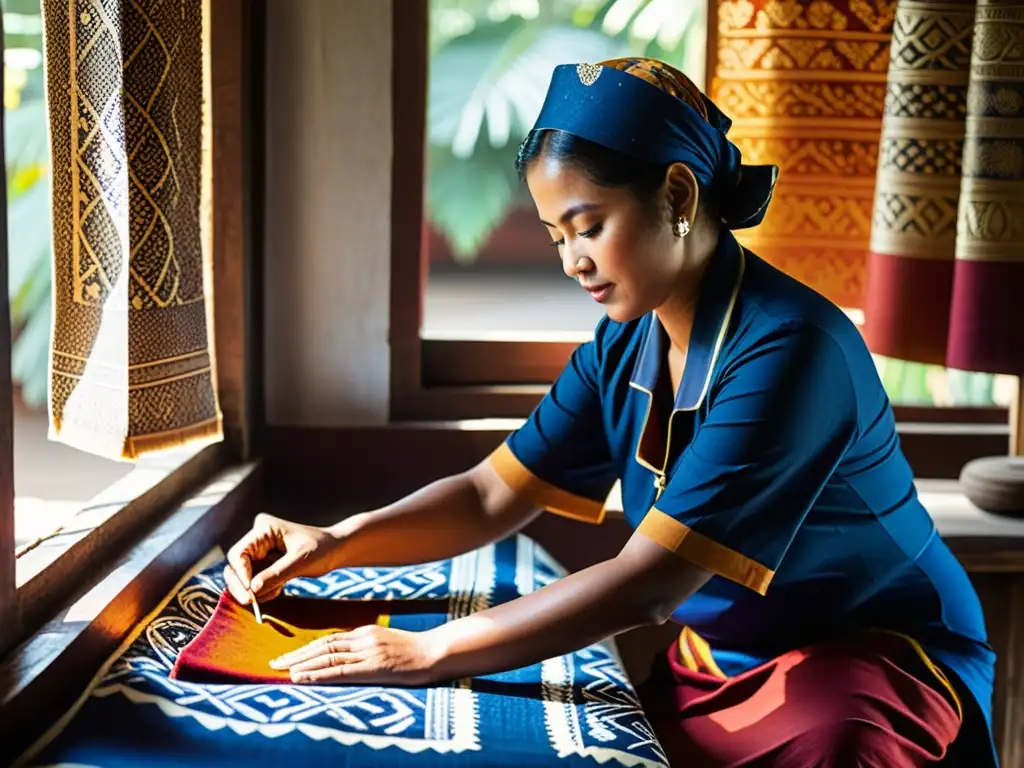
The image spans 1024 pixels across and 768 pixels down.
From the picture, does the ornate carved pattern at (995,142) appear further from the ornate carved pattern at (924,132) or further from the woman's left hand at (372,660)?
the woman's left hand at (372,660)

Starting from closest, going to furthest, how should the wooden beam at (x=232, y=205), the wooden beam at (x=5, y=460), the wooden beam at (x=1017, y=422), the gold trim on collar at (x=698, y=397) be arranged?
the wooden beam at (x=5, y=460) < the gold trim on collar at (x=698, y=397) < the wooden beam at (x=232, y=205) < the wooden beam at (x=1017, y=422)

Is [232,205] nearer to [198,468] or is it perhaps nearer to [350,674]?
[198,468]

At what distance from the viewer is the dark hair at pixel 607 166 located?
1.32 meters

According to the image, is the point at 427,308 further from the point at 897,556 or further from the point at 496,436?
the point at 897,556

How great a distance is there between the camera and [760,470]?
1.31 metres

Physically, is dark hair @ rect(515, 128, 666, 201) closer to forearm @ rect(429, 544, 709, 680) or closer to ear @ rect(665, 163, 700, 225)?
ear @ rect(665, 163, 700, 225)

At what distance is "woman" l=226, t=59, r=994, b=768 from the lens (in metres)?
1.32

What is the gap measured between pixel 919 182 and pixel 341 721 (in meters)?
1.28

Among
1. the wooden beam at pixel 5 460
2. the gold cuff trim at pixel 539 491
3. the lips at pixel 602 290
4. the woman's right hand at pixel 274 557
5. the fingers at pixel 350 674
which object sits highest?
the lips at pixel 602 290

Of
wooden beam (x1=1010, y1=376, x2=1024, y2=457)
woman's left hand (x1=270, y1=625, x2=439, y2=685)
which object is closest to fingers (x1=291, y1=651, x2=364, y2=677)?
woman's left hand (x1=270, y1=625, x2=439, y2=685)

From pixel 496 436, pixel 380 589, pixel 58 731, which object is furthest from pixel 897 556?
pixel 58 731

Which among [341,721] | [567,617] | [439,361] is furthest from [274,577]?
[439,361]

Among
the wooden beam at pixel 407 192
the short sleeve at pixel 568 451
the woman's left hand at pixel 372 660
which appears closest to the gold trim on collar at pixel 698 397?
the short sleeve at pixel 568 451

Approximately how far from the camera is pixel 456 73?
2.17m
